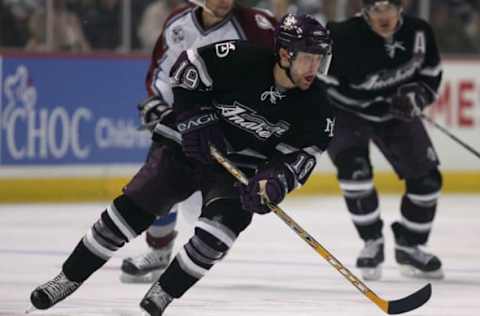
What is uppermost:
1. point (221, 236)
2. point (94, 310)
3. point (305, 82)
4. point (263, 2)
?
point (305, 82)

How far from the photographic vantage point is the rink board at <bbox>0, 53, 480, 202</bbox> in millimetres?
8898

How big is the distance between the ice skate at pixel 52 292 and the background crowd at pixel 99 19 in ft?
→ 14.4

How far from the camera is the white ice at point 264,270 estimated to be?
546 cm

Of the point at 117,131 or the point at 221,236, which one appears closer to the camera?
the point at 221,236

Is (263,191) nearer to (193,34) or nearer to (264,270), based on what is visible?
(193,34)

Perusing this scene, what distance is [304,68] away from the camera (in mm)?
4750

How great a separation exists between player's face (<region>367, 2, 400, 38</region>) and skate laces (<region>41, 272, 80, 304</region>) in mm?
2071

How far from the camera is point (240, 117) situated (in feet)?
16.1

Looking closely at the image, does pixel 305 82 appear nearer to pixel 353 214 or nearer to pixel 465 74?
pixel 353 214

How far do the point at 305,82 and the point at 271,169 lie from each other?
0.30m

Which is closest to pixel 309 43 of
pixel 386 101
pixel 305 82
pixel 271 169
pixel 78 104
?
pixel 305 82

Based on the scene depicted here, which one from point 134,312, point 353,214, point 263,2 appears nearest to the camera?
point 134,312

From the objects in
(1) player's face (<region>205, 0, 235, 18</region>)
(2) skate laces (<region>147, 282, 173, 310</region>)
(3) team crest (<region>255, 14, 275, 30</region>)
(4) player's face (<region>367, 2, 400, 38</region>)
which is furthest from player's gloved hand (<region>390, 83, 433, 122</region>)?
(2) skate laces (<region>147, 282, 173, 310</region>)

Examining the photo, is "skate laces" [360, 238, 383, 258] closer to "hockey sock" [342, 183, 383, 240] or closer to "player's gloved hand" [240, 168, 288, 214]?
"hockey sock" [342, 183, 383, 240]
